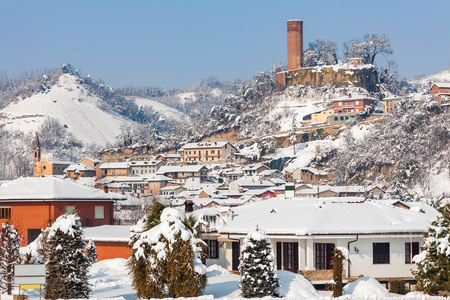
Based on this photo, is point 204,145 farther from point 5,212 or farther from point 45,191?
point 5,212

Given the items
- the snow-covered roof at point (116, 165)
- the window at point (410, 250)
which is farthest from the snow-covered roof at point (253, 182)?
the window at point (410, 250)

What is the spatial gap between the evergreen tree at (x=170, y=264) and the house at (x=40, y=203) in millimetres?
18754

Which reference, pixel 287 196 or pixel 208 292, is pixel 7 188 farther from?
pixel 208 292

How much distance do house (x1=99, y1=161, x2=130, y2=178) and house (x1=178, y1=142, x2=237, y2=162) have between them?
13.6m

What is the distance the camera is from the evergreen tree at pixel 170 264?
2114 centimetres

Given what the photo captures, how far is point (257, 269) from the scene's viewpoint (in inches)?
859

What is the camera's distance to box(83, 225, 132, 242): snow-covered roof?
3428cm

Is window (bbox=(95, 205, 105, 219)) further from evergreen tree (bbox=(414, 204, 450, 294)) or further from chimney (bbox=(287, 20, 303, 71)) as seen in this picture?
chimney (bbox=(287, 20, 303, 71))

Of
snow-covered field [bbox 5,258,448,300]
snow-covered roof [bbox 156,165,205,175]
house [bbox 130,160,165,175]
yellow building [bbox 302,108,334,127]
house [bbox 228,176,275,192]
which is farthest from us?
house [bbox 130,160,165,175]

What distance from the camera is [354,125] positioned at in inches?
5709

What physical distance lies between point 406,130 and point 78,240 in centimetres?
11342

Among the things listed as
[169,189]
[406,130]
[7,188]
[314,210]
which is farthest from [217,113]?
[314,210]

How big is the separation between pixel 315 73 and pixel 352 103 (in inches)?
781

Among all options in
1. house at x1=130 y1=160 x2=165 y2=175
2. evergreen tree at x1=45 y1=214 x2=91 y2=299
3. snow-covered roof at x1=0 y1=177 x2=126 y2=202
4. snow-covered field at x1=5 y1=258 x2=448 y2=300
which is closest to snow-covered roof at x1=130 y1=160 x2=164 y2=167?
house at x1=130 y1=160 x2=165 y2=175
